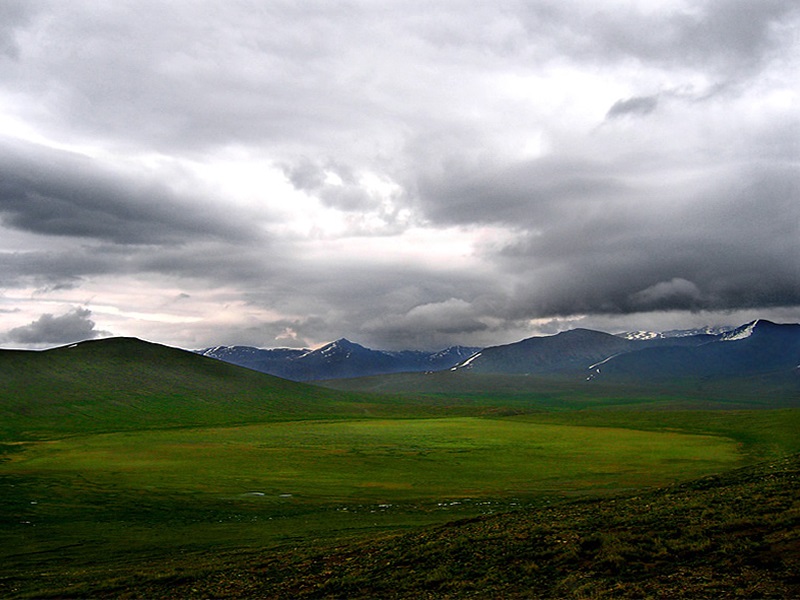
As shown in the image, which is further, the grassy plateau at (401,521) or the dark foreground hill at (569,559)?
the grassy plateau at (401,521)

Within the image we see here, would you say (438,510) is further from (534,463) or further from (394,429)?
(394,429)

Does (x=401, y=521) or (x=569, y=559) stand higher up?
(x=569, y=559)

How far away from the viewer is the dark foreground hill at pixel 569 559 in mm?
19922

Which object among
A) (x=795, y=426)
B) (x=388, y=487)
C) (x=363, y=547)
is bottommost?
(x=795, y=426)

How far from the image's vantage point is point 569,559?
23609 millimetres

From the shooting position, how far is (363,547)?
31125mm

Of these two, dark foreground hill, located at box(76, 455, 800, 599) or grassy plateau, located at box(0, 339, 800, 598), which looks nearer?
dark foreground hill, located at box(76, 455, 800, 599)

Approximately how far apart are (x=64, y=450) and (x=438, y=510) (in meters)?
100

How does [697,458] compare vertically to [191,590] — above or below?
below

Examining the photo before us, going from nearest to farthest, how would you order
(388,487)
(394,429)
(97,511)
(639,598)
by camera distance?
(639,598), (97,511), (388,487), (394,429)

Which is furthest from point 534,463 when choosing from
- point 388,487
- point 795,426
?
point 795,426

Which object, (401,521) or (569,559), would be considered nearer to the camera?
(569,559)

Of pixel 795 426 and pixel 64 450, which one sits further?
pixel 795 426

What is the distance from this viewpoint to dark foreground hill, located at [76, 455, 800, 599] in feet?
65.4
